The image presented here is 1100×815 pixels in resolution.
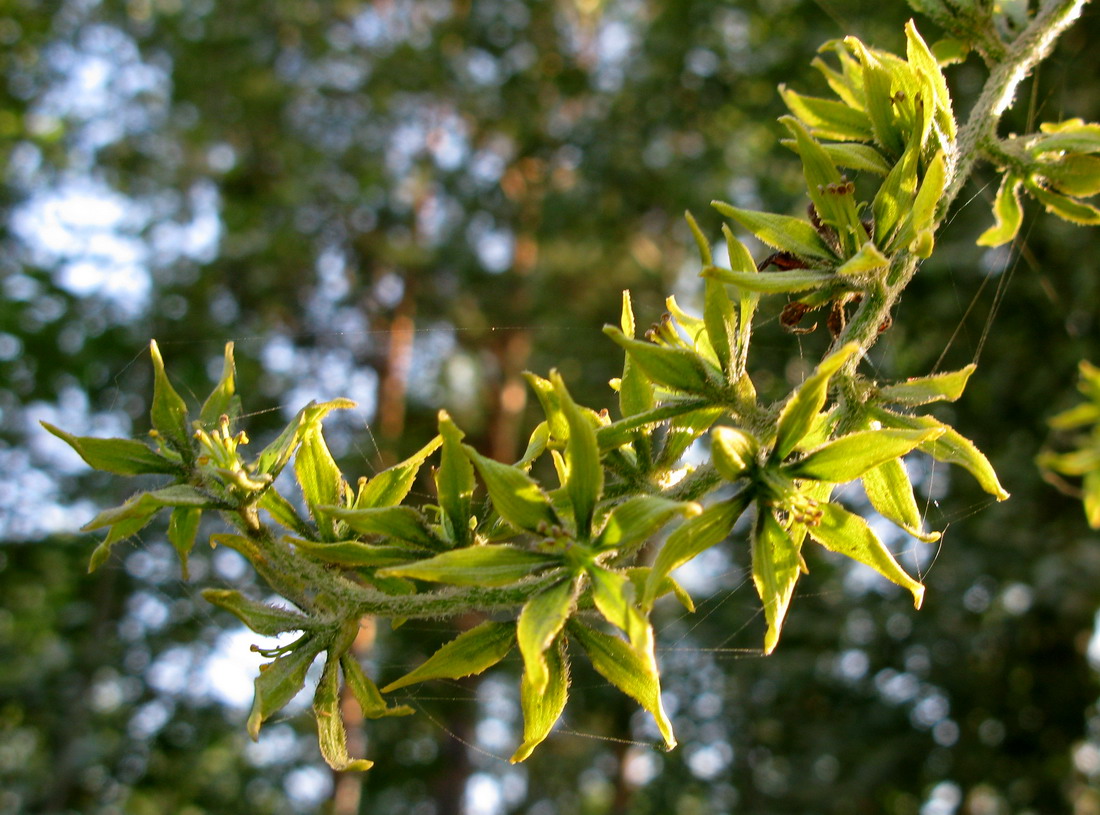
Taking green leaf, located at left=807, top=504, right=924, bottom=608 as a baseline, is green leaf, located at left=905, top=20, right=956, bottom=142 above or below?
above

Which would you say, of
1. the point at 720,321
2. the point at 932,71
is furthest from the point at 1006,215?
the point at 720,321

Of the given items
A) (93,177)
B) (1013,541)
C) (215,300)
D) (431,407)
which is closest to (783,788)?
(1013,541)

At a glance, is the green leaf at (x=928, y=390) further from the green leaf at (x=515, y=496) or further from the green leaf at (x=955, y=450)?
the green leaf at (x=515, y=496)

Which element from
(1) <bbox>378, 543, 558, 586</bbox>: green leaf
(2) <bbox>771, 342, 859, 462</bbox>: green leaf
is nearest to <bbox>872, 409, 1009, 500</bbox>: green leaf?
(2) <bbox>771, 342, 859, 462</bbox>: green leaf

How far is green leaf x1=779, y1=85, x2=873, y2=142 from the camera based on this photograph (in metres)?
2.02

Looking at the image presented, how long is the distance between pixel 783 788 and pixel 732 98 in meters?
7.98

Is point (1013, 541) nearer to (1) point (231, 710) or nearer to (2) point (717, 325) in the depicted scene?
(2) point (717, 325)

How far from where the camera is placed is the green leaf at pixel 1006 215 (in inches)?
71.6

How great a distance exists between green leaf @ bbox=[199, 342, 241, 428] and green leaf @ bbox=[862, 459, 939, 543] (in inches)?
50.9

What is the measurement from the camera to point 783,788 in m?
9.40

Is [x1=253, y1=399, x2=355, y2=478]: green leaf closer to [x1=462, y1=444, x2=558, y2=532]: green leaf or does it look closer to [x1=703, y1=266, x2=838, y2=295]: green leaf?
[x1=462, y1=444, x2=558, y2=532]: green leaf

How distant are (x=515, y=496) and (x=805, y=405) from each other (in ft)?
1.59

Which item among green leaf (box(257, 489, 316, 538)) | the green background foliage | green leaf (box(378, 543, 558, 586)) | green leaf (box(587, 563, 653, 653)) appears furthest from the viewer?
the green background foliage

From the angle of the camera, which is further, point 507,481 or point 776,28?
point 776,28
